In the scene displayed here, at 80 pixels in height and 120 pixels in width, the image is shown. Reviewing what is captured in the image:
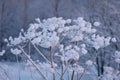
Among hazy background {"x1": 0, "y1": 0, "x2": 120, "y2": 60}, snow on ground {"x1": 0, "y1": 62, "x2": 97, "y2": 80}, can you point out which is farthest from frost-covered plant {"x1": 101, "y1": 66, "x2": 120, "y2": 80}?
hazy background {"x1": 0, "y1": 0, "x2": 120, "y2": 60}

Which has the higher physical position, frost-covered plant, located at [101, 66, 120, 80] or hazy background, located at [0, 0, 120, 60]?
hazy background, located at [0, 0, 120, 60]

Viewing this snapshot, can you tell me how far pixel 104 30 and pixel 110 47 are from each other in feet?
1.64

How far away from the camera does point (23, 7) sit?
667 inches

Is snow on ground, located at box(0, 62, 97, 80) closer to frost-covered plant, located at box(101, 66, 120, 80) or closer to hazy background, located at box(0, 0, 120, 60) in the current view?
frost-covered plant, located at box(101, 66, 120, 80)

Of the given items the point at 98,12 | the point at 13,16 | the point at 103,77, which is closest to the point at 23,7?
the point at 13,16

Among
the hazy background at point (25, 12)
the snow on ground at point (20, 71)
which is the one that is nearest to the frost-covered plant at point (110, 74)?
the snow on ground at point (20, 71)

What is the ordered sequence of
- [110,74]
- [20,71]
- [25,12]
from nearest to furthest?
[110,74], [20,71], [25,12]

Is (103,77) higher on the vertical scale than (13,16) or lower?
lower

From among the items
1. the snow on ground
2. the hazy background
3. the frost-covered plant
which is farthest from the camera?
the hazy background

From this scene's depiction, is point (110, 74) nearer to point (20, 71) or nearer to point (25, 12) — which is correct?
point (20, 71)

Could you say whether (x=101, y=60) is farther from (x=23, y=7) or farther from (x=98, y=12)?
(x=23, y=7)

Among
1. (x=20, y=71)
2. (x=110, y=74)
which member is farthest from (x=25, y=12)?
(x=110, y=74)

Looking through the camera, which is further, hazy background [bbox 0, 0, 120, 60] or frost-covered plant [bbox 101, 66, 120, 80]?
hazy background [bbox 0, 0, 120, 60]

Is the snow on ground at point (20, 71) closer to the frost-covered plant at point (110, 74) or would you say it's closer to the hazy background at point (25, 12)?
the frost-covered plant at point (110, 74)
